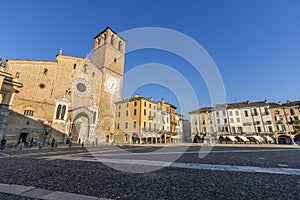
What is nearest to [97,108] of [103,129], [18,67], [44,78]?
[103,129]

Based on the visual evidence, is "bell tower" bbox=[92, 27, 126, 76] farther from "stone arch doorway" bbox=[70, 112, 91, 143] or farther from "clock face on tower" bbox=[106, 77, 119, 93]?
"stone arch doorway" bbox=[70, 112, 91, 143]

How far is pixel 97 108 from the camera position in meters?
30.8

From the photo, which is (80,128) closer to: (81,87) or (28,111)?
(81,87)

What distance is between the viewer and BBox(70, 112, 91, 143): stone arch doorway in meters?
26.5

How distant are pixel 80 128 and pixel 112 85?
13.9m

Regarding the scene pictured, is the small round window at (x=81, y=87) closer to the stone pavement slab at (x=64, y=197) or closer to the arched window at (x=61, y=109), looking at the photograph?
the arched window at (x=61, y=109)

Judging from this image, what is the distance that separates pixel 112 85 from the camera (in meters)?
37.0

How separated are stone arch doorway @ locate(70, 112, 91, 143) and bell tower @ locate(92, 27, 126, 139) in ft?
11.9

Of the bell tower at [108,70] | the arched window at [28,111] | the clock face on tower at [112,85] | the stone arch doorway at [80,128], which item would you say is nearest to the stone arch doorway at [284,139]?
the bell tower at [108,70]

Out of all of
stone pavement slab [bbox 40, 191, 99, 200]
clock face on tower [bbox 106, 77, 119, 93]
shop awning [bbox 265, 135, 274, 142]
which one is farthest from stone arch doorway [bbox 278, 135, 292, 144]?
stone pavement slab [bbox 40, 191, 99, 200]

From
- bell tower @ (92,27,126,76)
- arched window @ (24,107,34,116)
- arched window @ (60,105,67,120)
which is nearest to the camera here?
arched window @ (24,107,34,116)

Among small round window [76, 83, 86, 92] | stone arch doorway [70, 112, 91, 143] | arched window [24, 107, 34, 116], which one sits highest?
small round window [76, 83, 86, 92]

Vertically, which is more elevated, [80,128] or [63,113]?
[63,113]

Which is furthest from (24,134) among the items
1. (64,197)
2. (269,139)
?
(269,139)
